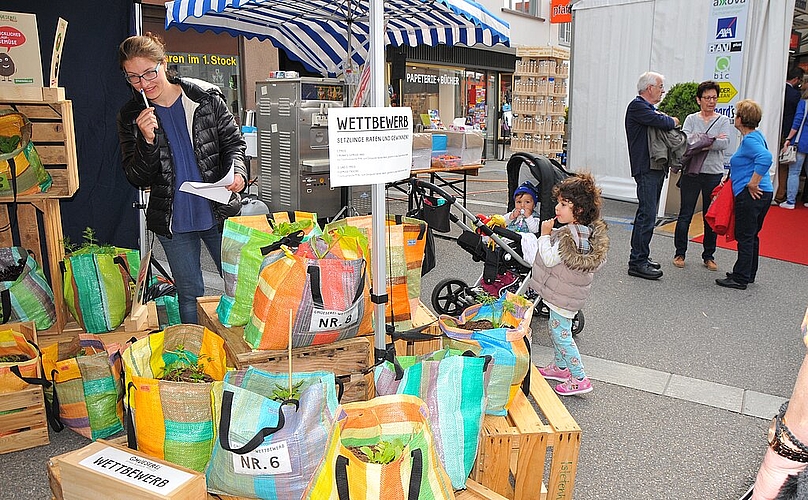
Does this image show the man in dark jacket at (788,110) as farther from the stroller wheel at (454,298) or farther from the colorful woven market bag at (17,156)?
the colorful woven market bag at (17,156)

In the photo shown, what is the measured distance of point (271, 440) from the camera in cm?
195

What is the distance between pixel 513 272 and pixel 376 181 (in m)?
2.42

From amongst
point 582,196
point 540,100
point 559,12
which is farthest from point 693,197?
point 559,12

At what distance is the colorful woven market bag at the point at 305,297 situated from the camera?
95.9 inches

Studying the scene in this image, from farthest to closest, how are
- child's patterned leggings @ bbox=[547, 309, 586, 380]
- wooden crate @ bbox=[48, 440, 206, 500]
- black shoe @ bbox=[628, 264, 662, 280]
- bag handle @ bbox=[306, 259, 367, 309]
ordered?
1. black shoe @ bbox=[628, 264, 662, 280]
2. child's patterned leggings @ bbox=[547, 309, 586, 380]
3. bag handle @ bbox=[306, 259, 367, 309]
4. wooden crate @ bbox=[48, 440, 206, 500]

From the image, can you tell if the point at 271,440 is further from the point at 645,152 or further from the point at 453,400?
the point at 645,152

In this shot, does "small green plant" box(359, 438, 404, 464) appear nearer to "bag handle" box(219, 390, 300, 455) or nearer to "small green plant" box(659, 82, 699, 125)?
"bag handle" box(219, 390, 300, 455)

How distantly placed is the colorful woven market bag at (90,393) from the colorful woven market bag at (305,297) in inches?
35.8

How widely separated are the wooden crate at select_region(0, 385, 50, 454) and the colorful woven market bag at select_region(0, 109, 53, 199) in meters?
1.17

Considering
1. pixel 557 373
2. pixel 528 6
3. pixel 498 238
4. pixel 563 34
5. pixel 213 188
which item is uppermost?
pixel 528 6

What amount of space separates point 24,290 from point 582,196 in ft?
10.7

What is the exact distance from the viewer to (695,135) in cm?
629

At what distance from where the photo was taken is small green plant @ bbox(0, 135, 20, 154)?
135 inches

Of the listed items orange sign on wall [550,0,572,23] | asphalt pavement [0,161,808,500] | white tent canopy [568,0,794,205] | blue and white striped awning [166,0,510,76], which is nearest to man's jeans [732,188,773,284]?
asphalt pavement [0,161,808,500]
